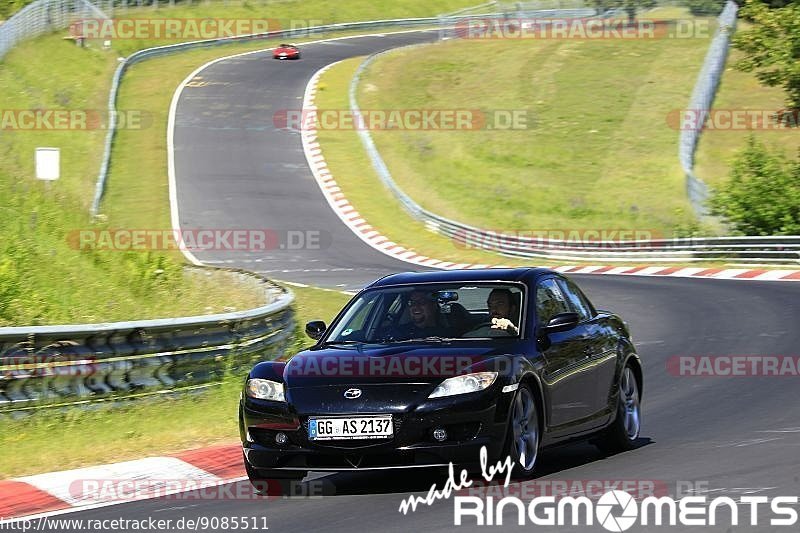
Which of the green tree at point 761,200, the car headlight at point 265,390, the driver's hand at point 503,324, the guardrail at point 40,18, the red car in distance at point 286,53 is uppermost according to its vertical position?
the guardrail at point 40,18

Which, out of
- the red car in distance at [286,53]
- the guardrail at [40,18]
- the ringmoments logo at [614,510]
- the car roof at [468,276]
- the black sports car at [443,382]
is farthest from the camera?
the red car in distance at [286,53]

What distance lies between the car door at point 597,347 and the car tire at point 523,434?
40.9 inches

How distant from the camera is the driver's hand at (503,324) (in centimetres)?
949

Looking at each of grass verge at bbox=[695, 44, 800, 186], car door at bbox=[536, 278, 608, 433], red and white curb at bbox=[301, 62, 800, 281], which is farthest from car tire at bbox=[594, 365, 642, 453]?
grass verge at bbox=[695, 44, 800, 186]

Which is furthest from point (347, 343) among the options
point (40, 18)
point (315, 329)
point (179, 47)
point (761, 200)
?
point (179, 47)

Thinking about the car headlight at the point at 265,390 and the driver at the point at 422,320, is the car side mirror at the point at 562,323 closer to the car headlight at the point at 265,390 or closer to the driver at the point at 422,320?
the driver at the point at 422,320

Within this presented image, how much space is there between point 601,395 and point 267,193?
3448cm

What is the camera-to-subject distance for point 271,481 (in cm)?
923

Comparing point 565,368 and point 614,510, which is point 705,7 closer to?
point 565,368

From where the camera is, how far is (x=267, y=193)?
144 ft

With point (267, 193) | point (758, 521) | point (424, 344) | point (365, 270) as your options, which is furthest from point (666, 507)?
point (267, 193)

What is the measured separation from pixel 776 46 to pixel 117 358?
3078 cm

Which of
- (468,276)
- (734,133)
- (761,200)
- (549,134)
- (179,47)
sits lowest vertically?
(761,200)

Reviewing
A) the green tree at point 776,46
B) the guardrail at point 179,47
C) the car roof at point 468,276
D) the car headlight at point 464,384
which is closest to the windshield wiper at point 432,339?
the car roof at point 468,276
